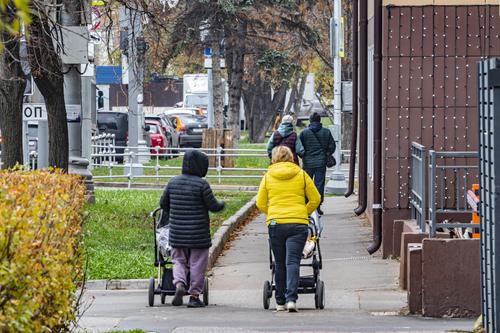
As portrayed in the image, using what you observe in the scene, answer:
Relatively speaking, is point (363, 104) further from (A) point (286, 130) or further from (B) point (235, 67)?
(B) point (235, 67)

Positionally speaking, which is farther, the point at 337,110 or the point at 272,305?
the point at 337,110

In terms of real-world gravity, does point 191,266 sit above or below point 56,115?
below

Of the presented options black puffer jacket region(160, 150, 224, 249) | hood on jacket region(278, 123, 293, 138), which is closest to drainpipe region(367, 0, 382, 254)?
hood on jacket region(278, 123, 293, 138)

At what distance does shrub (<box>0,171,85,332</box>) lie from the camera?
18.7 feet

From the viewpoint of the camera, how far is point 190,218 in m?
12.2

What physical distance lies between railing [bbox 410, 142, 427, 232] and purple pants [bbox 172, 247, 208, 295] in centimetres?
258

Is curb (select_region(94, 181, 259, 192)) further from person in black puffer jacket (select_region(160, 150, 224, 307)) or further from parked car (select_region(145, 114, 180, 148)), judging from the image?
person in black puffer jacket (select_region(160, 150, 224, 307))

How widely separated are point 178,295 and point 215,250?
4547 millimetres

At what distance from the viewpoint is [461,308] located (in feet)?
38.6

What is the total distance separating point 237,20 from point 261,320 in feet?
106

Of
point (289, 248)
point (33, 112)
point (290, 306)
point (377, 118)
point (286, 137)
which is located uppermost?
point (33, 112)

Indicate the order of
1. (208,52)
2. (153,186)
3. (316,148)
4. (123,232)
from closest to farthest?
(123,232) → (316,148) → (153,186) → (208,52)

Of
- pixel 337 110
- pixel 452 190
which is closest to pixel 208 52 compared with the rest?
pixel 337 110

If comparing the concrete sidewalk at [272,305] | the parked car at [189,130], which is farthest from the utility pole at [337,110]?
the parked car at [189,130]
